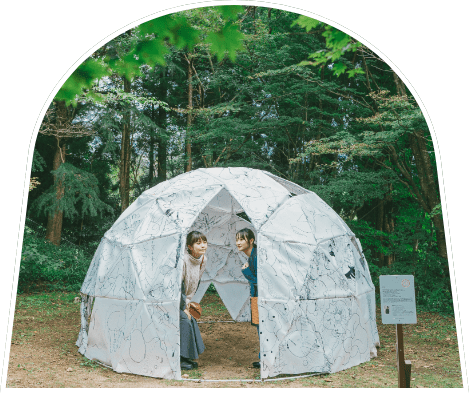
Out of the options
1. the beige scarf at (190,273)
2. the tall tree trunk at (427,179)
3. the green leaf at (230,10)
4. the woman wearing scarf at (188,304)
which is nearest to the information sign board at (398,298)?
the woman wearing scarf at (188,304)

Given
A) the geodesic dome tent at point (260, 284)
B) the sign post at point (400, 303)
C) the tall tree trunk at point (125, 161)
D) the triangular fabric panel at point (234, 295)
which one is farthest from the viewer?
the tall tree trunk at point (125, 161)

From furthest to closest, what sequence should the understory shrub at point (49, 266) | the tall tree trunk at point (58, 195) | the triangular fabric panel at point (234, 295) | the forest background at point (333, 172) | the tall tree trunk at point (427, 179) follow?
the tall tree trunk at point (58, 195) < the understory shrub at point (49, 266) < the forest background at point (333, 172) < the tall tree trunk at point (427, 179) < the triangular fabric panel at point (234, 295)

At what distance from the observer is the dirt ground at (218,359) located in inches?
208

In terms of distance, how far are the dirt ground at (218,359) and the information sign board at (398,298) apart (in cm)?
114

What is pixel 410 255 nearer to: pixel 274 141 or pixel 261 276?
pixel 274 141

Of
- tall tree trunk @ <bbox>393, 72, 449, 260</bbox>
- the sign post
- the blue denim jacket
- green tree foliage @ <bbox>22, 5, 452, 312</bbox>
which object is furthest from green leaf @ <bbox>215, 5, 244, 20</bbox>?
tall tree trunk @ <bbox>393, 72, 449, 260</bbox>

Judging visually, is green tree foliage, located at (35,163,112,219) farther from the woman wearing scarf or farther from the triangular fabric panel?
the woman wearing scarf

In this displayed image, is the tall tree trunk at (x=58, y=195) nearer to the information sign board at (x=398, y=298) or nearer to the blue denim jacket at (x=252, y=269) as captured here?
the blue denim jacket at (x=252, y=269)

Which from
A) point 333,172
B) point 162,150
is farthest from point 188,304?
point 162,150

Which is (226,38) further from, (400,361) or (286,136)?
(286,136)

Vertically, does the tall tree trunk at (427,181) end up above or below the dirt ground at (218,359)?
above

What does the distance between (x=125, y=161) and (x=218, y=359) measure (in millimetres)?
11420

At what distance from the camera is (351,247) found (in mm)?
6758

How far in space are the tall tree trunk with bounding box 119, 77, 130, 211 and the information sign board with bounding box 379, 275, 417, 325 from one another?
41.4ft
